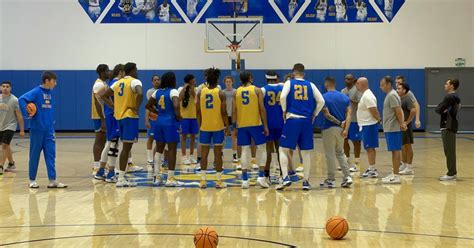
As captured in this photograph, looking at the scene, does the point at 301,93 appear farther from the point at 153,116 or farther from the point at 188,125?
the point at 188,125

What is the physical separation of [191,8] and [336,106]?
1111 cm

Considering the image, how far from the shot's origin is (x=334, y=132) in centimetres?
1138

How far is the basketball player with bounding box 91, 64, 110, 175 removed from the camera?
473 inches

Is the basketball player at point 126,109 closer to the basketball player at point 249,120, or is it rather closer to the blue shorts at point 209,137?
the blue shorts at point 209,137

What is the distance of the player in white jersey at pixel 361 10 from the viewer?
21.2m

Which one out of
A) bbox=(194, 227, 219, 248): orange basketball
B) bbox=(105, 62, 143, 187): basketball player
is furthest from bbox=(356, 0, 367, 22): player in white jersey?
bbox=(194, 227, 219, 248): orange basketball

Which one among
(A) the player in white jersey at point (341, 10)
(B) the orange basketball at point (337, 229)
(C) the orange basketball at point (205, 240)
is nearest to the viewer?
(C) the orange basketball at point (205, 240)

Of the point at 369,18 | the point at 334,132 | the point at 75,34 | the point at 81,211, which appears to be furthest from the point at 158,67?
the point at 81,211

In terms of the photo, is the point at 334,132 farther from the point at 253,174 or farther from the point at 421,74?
the point at 421,74

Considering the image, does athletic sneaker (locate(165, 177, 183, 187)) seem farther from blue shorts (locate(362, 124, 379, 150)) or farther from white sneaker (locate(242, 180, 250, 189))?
blue shorts (locate(362, 124, 379, 150))

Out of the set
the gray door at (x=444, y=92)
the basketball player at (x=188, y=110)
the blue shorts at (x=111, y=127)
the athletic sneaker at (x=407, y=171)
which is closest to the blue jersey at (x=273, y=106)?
the basketball player at (x=188, y=110)

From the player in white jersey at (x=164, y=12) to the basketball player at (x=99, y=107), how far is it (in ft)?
30.4

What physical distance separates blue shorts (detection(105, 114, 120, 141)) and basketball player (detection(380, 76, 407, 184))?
483cm

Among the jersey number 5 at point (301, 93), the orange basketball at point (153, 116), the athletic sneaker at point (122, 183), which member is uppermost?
the jersey number 5 at point (301, 93)
